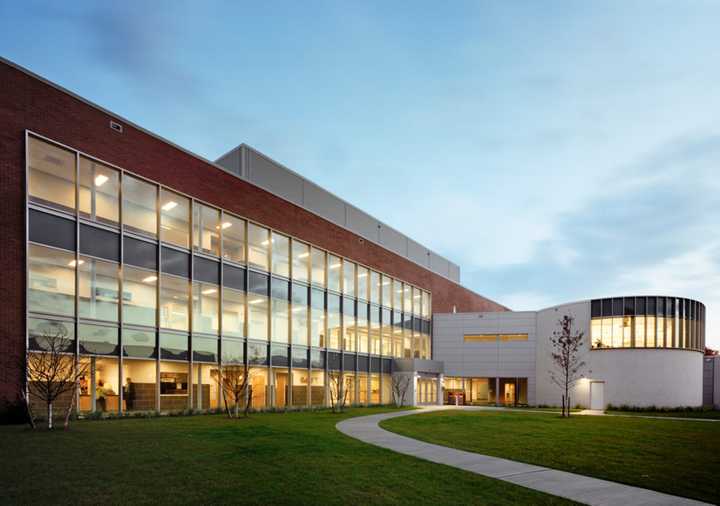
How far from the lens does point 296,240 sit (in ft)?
113

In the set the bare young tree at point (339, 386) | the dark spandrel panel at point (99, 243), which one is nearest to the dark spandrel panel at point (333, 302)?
the bare young tree at point (339, 386)

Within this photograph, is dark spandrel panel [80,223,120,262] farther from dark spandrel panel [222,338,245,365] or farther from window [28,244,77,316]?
dark spandrel panel [222,338,245,365]

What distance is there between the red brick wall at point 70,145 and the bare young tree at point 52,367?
2.10 feet

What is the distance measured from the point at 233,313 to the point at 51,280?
10.0m

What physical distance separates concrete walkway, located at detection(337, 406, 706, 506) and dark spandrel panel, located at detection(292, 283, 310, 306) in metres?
19.0

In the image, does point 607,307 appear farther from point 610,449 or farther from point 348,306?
point 610,449

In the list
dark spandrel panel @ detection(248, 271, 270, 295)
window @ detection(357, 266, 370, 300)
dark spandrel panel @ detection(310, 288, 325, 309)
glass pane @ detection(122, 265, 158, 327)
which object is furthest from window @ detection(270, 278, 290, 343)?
window @ detection(357, 266, 370, 300)

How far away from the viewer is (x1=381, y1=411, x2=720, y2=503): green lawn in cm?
1051

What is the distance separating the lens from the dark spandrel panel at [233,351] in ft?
92.6

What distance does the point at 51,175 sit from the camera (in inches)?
832

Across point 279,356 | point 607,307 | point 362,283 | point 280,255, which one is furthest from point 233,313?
point 607,307

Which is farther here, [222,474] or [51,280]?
[51,280]

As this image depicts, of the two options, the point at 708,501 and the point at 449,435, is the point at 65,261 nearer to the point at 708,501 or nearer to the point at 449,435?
the point at 449,435

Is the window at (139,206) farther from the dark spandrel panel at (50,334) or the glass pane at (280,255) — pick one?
the glass pane at (280,255)
